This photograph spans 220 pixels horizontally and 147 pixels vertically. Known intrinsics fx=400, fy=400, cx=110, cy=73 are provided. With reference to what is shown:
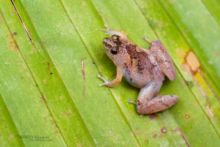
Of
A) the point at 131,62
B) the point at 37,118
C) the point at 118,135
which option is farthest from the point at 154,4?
the point at 37,118

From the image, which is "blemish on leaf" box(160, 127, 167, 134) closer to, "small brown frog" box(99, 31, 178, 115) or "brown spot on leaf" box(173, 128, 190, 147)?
"brown spot on leaf" box(173, 128, 190, 147)

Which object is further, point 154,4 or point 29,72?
point 154,4

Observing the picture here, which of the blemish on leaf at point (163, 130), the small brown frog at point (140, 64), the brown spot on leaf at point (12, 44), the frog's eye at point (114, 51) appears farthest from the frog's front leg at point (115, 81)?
the brown spot on leaf at point (12, 44)

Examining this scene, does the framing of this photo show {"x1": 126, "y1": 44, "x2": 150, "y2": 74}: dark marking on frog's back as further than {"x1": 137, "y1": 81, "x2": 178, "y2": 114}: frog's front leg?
Yes

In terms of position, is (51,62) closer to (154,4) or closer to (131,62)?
(131,62)

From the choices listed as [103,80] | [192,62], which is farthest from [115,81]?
[192,62]

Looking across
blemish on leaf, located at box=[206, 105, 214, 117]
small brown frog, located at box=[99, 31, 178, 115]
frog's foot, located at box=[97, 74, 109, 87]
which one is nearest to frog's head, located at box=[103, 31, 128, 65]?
small brown frog, located at box=[99, 31, 178, 115]
